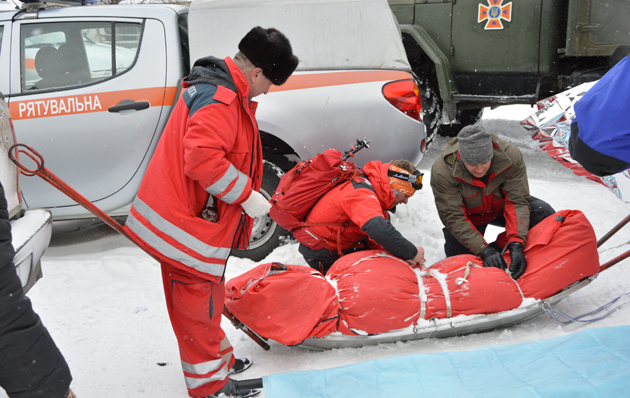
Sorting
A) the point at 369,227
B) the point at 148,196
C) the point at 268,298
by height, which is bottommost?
the point at 268,298

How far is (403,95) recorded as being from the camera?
11.2 feet

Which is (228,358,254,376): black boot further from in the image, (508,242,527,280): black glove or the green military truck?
the green military truck

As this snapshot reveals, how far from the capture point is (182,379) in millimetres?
2592

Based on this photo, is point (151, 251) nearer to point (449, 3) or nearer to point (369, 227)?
point (369, 227)

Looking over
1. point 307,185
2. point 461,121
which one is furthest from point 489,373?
point 461,121

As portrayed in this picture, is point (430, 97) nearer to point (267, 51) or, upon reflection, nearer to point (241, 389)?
point (267, 51)

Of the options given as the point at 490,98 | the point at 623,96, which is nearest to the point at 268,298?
the point at 623,96

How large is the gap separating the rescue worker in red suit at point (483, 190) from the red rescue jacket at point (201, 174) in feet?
4.70

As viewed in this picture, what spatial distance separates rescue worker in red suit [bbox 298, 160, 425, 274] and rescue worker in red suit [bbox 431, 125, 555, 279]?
26cm

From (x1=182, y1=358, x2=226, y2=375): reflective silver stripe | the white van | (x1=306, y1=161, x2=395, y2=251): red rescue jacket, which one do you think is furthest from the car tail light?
(x1=182, y1=358, x2=226, y2=375): reflective silver stripe

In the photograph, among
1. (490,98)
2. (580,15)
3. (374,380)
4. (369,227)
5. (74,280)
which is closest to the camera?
(374,380)

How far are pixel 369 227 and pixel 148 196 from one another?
117 cm

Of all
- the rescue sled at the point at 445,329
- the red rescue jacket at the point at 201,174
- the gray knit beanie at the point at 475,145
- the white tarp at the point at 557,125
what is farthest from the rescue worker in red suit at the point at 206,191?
the white tarp at the point at 557,125

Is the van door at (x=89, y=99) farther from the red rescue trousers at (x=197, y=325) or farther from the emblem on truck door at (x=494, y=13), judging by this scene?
the emblem on truck door at (x=494, y=13)
